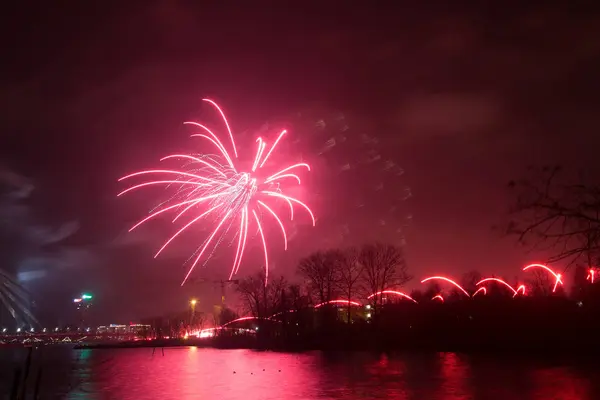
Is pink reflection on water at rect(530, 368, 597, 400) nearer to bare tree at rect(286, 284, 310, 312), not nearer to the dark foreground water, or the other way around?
the dark foreground water

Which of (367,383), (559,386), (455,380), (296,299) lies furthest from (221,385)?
(296,299)

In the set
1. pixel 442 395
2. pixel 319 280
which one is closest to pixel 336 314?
pixel 319 280

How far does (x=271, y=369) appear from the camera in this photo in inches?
1778

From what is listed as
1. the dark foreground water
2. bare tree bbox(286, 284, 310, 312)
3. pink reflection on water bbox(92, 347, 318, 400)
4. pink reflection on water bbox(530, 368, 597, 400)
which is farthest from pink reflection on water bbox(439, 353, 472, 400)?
bare tree bbox(286, 284, 310, 312)

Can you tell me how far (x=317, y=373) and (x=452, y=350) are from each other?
90.0 ft

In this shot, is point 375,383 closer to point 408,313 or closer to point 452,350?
point 452,350

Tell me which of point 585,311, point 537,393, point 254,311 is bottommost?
point 537,393

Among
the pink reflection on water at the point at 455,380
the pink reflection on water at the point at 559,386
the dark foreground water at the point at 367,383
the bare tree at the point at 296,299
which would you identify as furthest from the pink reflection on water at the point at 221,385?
the bare tree at the point at 296,299

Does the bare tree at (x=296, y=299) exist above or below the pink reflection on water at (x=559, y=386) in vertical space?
above

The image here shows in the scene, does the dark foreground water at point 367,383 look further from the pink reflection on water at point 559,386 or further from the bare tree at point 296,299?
the bare tree at point 296,299

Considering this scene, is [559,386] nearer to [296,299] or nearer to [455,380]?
[455,380]

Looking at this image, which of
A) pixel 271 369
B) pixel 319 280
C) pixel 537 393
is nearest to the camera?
pixel 537 393

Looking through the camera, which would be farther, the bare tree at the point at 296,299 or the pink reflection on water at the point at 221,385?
the bare tree at the point at 296,299

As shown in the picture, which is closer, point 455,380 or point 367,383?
point 367,383
